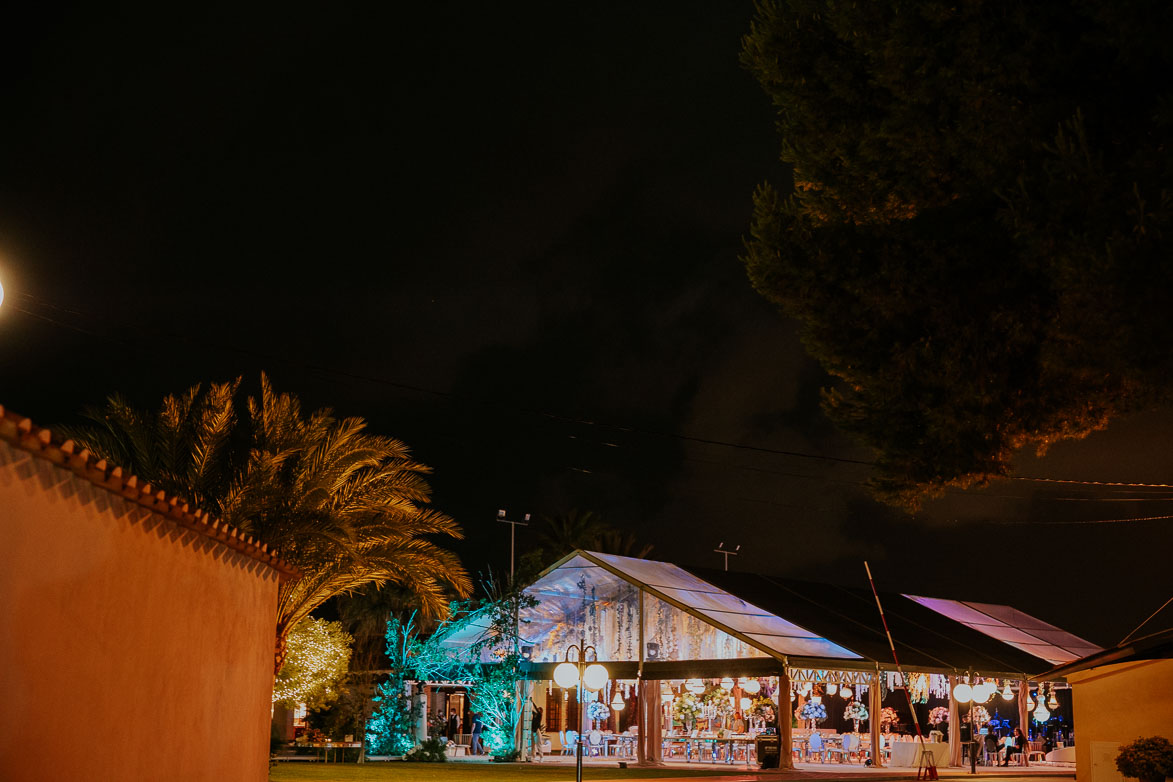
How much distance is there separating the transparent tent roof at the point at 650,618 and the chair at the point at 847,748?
12.9 feet

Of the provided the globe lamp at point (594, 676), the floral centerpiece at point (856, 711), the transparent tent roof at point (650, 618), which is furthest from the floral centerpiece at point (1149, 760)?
the floral centerpiece at point (856, 711)

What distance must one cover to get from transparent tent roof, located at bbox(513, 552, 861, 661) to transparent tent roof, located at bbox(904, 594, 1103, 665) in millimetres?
10617

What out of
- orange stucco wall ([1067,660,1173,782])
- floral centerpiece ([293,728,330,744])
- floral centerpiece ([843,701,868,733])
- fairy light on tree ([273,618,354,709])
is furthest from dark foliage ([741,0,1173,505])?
floral centerpiece ([293,728,330,744])

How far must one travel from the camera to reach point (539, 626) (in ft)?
102

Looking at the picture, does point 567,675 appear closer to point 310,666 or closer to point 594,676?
point 594,676

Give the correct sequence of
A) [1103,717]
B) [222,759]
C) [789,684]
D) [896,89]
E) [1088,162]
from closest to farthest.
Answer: [1088,162]
[896,89]
[222,759]
[1103,717]
[789,684]

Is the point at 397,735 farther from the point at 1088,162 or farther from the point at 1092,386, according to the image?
the point at 1088,162

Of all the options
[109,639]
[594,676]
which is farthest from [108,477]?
[594,676]

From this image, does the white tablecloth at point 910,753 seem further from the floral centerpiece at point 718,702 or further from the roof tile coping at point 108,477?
the roof tile coping at point 108,477

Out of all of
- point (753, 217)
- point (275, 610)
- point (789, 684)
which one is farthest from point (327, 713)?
point (753, 217)

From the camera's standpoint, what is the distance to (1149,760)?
47.3ft

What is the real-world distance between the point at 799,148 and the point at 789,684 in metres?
17.5

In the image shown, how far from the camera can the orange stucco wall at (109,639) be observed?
7484mm

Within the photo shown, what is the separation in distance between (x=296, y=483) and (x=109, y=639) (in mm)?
9371
